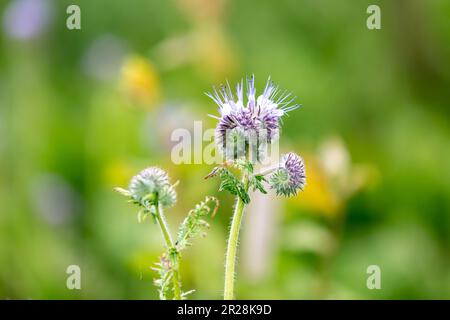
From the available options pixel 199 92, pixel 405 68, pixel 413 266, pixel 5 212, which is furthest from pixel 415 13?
pixel 5 212

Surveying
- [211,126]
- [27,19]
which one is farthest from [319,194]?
[27,19]

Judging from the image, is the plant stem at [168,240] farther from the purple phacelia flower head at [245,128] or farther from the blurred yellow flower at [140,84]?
the blurred yellow flower at [140,84]

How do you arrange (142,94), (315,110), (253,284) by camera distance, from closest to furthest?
(253,284) < (142,94) < (315,110)

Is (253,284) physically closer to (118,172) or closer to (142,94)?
(118,172)

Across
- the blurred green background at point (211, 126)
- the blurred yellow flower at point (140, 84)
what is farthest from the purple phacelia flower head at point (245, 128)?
the blurred yellow flower at point (140, 84)

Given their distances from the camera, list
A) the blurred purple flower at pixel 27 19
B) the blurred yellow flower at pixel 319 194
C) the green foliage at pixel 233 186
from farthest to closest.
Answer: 1. the blurred purple flower at pixel 27 19
2. the blurred yellow flower at pixel 319 194
3. the green foliage at pixel 233 186

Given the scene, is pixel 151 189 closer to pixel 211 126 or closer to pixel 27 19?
pixel 211 126

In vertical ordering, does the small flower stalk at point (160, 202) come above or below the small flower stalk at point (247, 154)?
below
